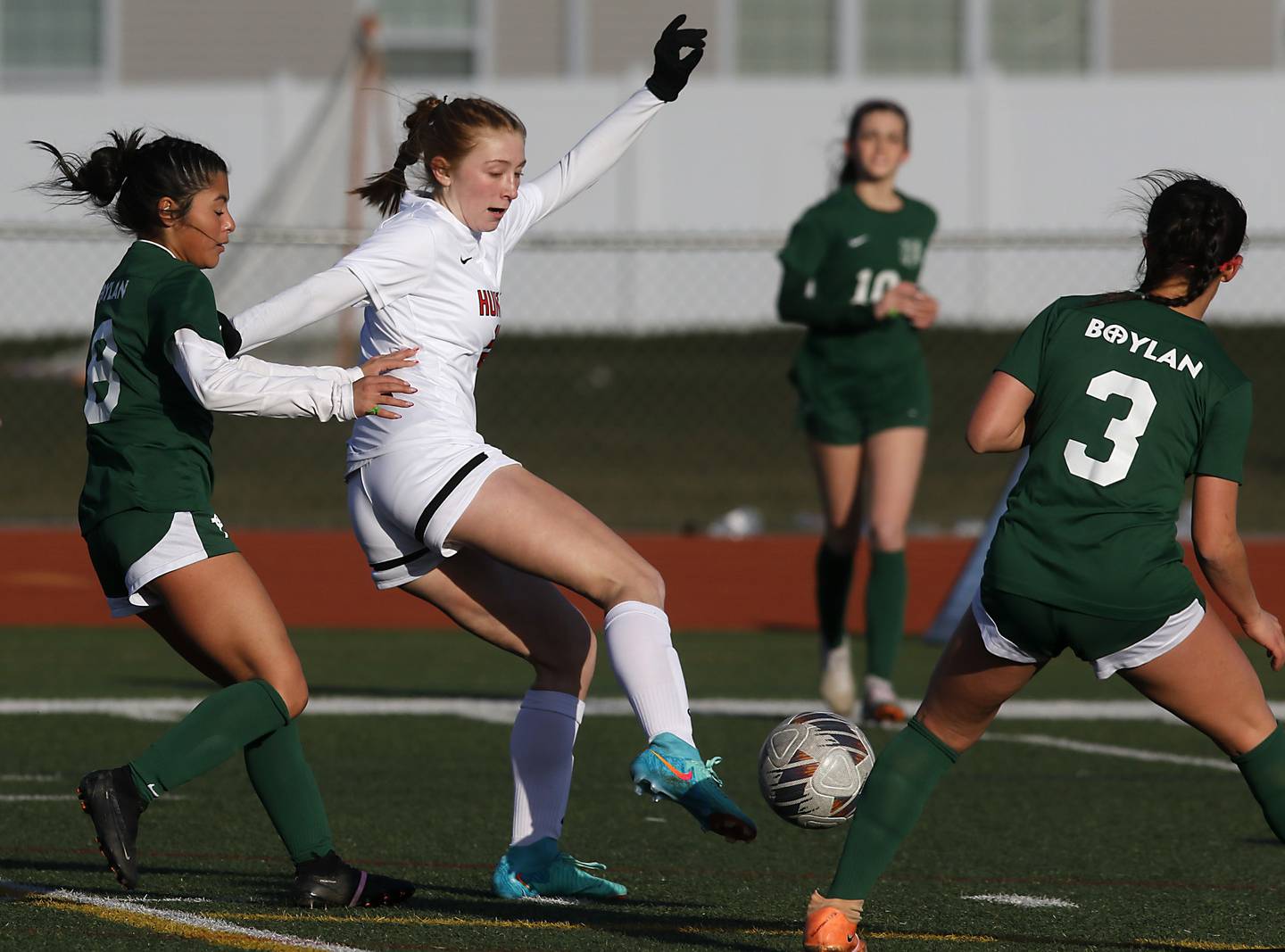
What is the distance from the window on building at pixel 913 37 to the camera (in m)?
25.4

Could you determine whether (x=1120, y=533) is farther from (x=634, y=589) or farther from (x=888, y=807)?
(x=634, y=589)

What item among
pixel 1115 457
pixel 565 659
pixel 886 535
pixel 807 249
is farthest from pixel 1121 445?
pixel 807 249

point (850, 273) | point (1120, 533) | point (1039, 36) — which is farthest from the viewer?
point (1039, 36)

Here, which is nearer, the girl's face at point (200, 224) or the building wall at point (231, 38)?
the girl's face at point (200, 224)

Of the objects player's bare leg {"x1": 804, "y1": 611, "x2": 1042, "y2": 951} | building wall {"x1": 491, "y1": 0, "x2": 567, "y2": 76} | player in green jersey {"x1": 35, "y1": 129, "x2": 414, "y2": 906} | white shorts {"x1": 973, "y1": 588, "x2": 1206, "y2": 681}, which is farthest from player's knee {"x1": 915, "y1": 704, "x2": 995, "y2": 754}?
building wall {"x1": 491, "y1": 0, "x2": 567, "y2": 76}

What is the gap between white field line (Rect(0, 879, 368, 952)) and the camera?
14.6 ft

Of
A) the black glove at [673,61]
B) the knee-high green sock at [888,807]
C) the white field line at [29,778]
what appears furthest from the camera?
the white field line at [29,778]

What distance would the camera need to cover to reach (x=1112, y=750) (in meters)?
7.89

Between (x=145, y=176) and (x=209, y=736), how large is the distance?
131cm

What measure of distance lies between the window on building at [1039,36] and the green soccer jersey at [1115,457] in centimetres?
2189

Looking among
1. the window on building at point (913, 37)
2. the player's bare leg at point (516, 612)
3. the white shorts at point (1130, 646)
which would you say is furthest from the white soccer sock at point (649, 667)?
the window on building at point (913, 37)

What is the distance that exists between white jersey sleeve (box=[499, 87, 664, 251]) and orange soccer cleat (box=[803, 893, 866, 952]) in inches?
79.8

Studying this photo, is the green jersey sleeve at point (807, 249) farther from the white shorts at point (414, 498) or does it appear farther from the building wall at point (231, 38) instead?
the building wall at point (231, 38)

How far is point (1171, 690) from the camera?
14.2ft
